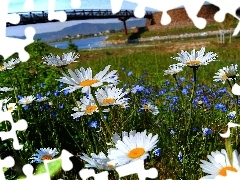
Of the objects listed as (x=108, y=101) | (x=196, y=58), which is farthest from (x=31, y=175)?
(x=196, y=58)

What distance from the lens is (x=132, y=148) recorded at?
2.19 feet

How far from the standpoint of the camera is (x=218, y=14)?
2.45 feet

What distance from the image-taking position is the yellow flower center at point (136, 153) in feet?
2.08

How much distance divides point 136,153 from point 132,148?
0.08 ft

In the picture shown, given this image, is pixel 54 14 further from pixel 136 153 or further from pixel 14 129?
pixel 136 153

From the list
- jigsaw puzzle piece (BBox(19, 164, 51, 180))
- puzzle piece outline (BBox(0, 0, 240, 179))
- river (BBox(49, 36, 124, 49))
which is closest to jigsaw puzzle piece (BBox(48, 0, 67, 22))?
puzzle piece outline (BBox(0, 0, 240, 179))

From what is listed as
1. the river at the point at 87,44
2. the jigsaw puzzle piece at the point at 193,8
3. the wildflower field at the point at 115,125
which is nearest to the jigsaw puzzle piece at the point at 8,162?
the wildflower field at the point at 115,125

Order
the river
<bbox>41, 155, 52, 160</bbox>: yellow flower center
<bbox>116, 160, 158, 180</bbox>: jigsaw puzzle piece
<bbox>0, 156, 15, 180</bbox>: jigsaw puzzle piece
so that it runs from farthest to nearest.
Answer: the river < <bbox>41, 155, 52, 160</bbox>: yellow flower center < <bbox>0, 156, 15, 180</bbox>: jigsaw puzzle piece < <bbox>116, 160, 158, 180</bbox>: jigsaw puzzle piece

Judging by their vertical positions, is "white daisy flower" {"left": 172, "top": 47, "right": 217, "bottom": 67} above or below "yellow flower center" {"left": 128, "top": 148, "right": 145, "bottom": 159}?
above

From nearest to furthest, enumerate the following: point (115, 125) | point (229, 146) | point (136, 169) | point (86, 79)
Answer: point (229, 146) < point (136, 169) < point (86, 79) < point (115, 125)

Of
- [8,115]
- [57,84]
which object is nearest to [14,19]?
[8,115]

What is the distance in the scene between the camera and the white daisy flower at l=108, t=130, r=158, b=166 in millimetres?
633


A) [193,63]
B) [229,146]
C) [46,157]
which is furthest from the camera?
[46,157]

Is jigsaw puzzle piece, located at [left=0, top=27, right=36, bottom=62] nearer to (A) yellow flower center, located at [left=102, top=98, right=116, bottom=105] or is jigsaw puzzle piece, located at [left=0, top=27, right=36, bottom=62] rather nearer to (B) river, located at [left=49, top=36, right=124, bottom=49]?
(A) yellow flower center, located at [left=102, top=98, right=116, bottom=105]
